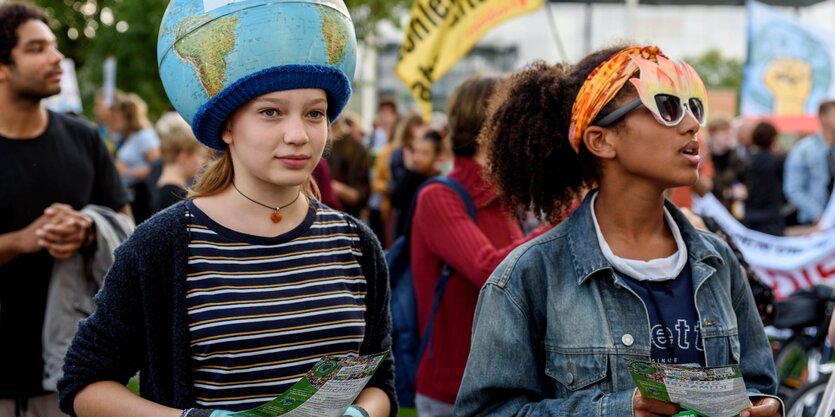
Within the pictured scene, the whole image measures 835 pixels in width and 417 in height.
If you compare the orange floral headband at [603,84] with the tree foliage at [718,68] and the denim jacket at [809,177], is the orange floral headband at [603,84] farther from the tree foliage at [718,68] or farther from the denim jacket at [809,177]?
the tree foliage at [718,68]

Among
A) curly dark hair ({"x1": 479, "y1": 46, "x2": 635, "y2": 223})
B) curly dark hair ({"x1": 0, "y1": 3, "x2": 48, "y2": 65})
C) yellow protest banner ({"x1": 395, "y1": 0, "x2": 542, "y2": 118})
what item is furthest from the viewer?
yellow protest banner ({"x1": 395, "y1": 0, "x2": 542, "y2": 118})

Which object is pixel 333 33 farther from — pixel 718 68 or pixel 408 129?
pixel 718 68

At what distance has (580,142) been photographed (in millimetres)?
2855

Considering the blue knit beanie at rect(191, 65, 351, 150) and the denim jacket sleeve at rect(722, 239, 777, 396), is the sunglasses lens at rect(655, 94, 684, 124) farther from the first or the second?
the blue knit beanie at rect(191, 65, 351, 150)

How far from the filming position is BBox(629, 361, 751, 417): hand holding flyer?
2256mm

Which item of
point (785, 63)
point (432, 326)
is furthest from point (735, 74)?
point (432, 326)

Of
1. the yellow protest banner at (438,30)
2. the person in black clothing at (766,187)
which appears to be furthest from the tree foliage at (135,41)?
the yellow protest banner at (438,30)

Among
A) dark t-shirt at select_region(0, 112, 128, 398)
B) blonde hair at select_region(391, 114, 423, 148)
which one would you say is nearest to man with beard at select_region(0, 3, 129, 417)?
dark t-shirt at select_region(0, 112, 128, 398)

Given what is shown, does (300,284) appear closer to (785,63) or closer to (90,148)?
(90,148)

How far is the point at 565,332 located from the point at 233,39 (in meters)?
1.06

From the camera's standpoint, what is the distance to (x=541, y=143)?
118 inches

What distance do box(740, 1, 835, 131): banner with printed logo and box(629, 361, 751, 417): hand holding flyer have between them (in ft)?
34.2

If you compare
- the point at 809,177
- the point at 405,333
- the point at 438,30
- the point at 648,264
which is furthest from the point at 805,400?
the point at 809,177

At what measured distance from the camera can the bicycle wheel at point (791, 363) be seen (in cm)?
661
